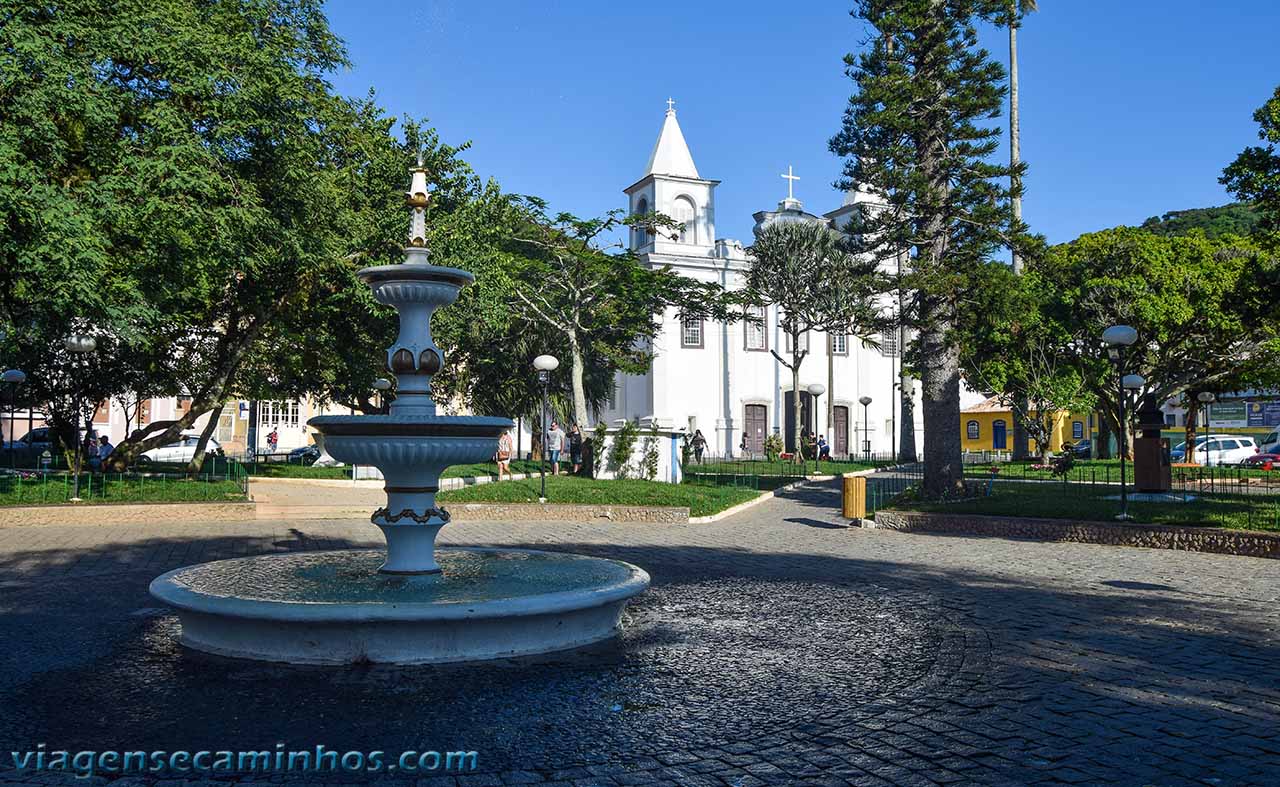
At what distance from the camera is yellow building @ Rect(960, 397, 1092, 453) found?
186 ft

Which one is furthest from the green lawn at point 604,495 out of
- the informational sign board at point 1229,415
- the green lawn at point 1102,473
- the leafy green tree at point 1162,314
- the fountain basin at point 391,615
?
the informational sign board at point 1229,415

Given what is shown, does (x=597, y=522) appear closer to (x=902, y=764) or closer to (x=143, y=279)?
(x=143, y=279)

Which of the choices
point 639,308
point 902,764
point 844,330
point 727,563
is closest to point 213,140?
point 727,563

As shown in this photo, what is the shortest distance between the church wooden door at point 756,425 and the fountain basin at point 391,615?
41916 millimetres

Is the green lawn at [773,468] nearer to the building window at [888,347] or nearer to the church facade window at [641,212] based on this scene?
the building window at [888,347]

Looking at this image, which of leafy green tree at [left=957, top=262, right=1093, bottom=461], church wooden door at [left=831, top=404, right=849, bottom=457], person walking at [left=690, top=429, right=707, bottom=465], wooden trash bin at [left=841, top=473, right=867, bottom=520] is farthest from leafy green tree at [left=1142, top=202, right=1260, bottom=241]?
wooden trash bin at [left=841, top=473, right=867, bottom=520]

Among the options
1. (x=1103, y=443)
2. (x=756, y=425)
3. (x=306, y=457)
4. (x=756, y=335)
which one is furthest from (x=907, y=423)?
(x=306, y=457)

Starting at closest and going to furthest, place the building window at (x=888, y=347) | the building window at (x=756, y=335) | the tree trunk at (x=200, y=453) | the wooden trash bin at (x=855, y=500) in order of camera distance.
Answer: the wooden trash bin at (x=855, y=500) < the tree trunk at (x=200, y=453) < the building window at (x=756, y=335) < the building window at (x=888, y=347)

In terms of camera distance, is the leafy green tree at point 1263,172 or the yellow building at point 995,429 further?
the yellow building at point 995,429

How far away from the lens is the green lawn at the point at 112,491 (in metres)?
16.6

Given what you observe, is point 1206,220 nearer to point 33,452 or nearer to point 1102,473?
point 1102,473

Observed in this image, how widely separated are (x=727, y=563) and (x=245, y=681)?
22.2ft

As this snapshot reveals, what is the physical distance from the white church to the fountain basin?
39672mm

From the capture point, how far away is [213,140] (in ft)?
52.5
